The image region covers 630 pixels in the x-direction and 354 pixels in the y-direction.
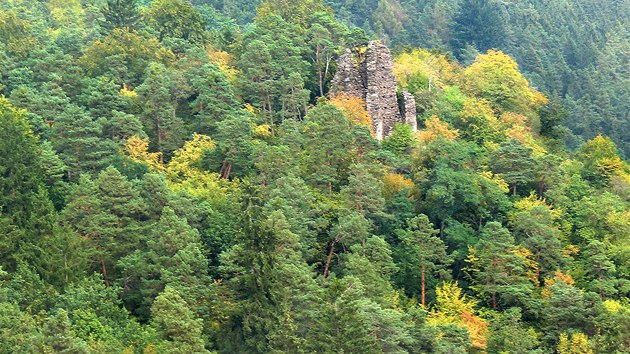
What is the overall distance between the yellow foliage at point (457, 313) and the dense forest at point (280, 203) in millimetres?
145

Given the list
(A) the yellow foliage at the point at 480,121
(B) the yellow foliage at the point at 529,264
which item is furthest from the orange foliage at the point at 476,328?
(A) the yellow foliage at the point at 480,121

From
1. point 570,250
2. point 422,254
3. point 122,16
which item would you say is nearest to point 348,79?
point 422,254

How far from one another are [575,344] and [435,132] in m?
19.1

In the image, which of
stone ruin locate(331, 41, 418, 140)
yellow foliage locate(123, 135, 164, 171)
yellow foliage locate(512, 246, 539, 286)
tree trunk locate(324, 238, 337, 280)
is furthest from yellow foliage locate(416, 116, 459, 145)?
yellow foliage locate(123, 135, 164, 171)

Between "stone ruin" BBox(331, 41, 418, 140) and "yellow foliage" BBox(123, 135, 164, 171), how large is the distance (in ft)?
43.1

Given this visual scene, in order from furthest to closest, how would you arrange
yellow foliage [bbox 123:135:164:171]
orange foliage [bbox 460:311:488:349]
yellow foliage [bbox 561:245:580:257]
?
1. yellow foliage [bbox 123:135:164:171]
2. yellow foliage [bbox 561:245:580:257]
3. orange foliage [bbox 460:311:488:349]

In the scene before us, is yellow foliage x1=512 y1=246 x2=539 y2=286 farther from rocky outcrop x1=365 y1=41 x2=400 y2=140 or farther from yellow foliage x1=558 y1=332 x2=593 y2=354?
rocky outcrop x1=365 y1=41 x2=400 y2=140

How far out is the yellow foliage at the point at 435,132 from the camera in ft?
197

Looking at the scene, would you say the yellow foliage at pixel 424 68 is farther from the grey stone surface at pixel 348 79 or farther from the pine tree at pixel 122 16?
the pine tree at pixel 122 16

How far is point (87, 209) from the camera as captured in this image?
47.3 metres

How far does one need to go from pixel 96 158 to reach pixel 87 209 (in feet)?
22.7

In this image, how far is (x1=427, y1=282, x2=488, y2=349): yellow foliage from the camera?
4606 centimetres

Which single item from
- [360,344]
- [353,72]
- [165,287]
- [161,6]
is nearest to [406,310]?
[360,344]

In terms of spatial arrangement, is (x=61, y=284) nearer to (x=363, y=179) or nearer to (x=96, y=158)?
(x=96, y=158)
